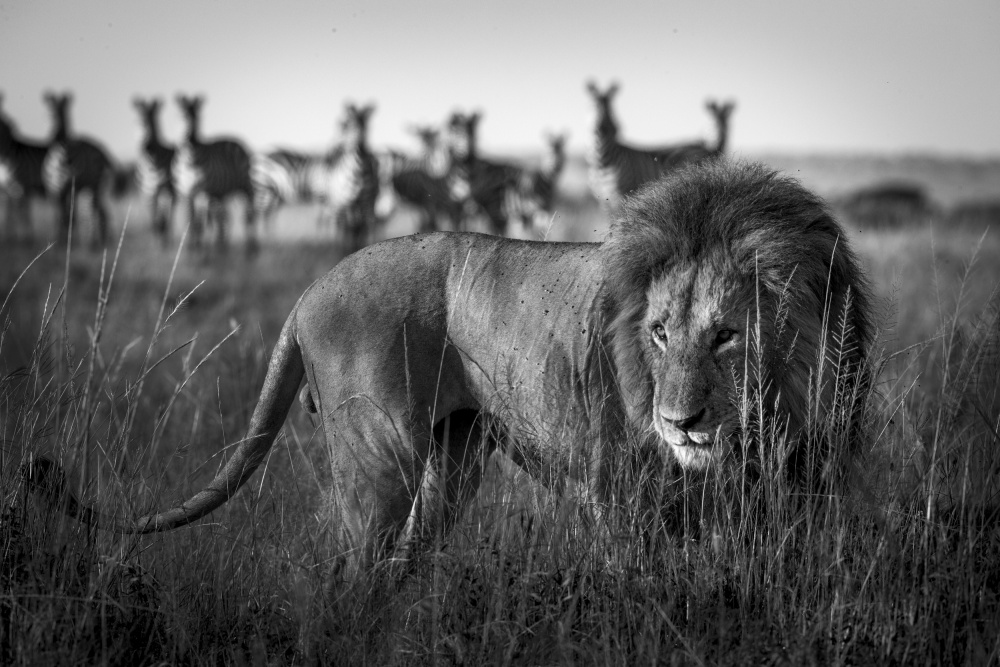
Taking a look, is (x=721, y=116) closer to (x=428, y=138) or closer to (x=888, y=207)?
(x=428, y=138)

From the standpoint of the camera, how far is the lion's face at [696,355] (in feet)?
10.5

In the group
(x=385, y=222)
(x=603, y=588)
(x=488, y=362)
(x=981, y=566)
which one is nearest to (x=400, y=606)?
(x=603, y=588)

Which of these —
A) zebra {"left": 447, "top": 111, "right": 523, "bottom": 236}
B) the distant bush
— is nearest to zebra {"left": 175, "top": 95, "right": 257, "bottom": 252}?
zebra {"left": 447, "top": 111, "right": 523, "bottom": 236}

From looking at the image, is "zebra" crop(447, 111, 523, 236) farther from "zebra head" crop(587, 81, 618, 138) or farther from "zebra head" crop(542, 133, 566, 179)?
"zebra head" crop(587, 81, 618, 138)

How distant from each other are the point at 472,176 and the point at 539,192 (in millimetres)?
→ 1623

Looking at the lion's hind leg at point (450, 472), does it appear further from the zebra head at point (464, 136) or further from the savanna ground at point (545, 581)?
the zebra head at point (464, 136)

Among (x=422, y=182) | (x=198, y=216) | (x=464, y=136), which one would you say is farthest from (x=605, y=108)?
(x=198, y=216)

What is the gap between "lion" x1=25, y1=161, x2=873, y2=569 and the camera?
10.9 ft

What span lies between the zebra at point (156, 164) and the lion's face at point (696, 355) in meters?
16.6

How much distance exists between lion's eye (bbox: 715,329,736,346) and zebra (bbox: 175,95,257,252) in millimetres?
15129

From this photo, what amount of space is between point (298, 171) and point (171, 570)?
27.2 metres

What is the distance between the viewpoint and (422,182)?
65.5 feet

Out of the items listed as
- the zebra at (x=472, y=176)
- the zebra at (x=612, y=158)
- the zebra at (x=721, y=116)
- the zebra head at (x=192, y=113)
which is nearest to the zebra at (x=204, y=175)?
the zebra head at (x=192, y=113)

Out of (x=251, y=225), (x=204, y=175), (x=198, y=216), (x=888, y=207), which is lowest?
(x=888, y=207)
